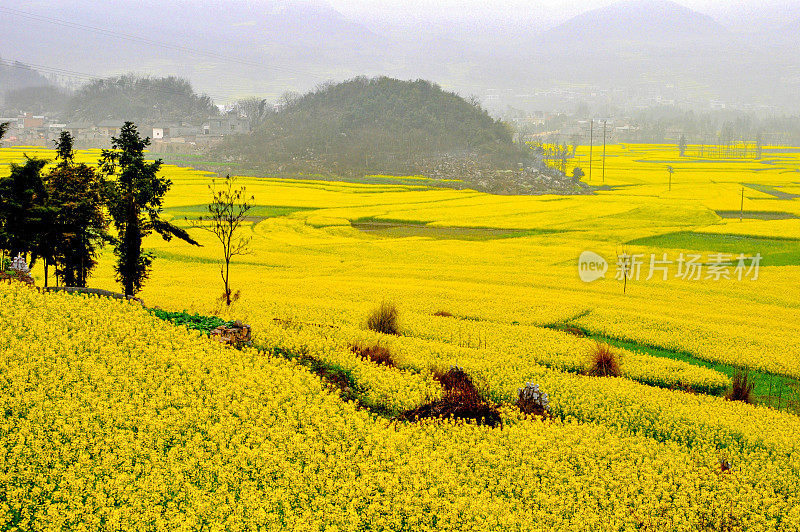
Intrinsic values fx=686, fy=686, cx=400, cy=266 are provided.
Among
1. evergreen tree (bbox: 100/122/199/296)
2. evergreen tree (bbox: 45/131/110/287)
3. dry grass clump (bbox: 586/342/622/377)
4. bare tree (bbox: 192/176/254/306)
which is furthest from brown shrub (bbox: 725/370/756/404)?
evergreen tree (bbox: 45/131/110/287)

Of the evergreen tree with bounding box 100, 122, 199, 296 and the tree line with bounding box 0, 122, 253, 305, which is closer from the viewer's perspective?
the tree line with bounding box 0, 122, 253, 305

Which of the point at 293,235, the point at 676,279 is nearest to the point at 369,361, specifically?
the point at 676,279

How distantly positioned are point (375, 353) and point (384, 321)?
421 cm

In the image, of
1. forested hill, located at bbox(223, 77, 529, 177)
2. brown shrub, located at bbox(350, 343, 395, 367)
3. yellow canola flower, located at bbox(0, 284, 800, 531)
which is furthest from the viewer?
forested hill, located at bbox(223, 77, 529, 177)

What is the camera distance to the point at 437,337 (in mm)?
21750

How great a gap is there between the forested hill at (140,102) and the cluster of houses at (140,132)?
4.39 meters

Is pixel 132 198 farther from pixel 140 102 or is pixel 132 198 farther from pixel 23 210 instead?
pixel 140 102

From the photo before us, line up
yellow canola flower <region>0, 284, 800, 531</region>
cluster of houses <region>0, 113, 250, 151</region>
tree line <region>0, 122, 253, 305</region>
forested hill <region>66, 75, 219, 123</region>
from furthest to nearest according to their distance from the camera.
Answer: forested hill <region>66, 75, 219, 123</region> → cluster of houses <region>0, 113, 250, 151</region> → tree line <region>0, 122, 253, 305</region> → yellow canola flower <region>0, 284, 800, 531</region>

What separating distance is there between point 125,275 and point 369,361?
12423 millimetres

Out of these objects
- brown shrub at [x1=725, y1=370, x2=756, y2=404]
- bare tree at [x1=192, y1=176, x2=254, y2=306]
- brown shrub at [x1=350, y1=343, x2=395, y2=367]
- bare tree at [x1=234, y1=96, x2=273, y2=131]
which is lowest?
brown shrub at [x1=725, y1=370, x2=756, y2=404]

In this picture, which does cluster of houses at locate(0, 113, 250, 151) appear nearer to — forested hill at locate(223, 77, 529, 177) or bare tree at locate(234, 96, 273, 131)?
bare tree at locate(234, 96, 273, 131)

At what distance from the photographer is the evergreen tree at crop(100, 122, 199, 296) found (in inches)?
969

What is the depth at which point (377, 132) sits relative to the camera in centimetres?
10912

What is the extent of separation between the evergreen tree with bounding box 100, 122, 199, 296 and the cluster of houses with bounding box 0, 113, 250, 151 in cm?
8720
